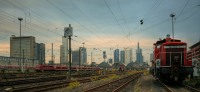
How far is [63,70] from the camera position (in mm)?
79625

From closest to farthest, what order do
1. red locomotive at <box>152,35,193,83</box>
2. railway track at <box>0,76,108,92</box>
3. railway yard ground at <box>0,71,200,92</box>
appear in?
railway track at <box>0,76,108,92</box> → railway yard ground at <box>0,71,200,92</box> → red locomotive at <box>152,35,193,83</box>

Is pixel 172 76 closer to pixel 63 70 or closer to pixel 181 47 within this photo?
pixel 181 47

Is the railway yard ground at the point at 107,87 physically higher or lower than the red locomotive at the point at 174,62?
lower

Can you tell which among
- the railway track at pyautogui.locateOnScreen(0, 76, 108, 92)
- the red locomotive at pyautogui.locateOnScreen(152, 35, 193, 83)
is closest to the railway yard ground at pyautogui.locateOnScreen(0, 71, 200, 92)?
the railway track at pyautogui.locateOnScreen(0, 76, 108, 92)

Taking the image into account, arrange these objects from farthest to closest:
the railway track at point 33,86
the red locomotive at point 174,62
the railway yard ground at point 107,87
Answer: the red locomotive at point 174,62, the railway yard ground at point 107,87, the railway track at point 33,86

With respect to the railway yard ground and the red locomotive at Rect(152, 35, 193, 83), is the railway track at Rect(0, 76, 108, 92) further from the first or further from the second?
the red locomotive at Rect(152, 35, 193, 83)

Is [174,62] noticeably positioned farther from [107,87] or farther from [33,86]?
[33,86]

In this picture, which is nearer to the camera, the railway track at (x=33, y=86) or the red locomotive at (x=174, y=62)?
the railway track at (x=33, y=86)

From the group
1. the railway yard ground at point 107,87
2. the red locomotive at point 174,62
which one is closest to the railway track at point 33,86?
the railway yard ground at point 107,87

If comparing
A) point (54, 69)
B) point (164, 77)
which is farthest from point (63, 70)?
point (164, 77)

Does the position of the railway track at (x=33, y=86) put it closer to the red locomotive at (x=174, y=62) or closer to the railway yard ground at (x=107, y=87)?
the railway yard ground at (x=107, y=87)

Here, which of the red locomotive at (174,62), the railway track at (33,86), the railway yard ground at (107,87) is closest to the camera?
the railway track at (33,86)

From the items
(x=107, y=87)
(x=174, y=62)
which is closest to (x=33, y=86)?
(x=107, y=87)

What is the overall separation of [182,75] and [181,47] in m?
2.67
